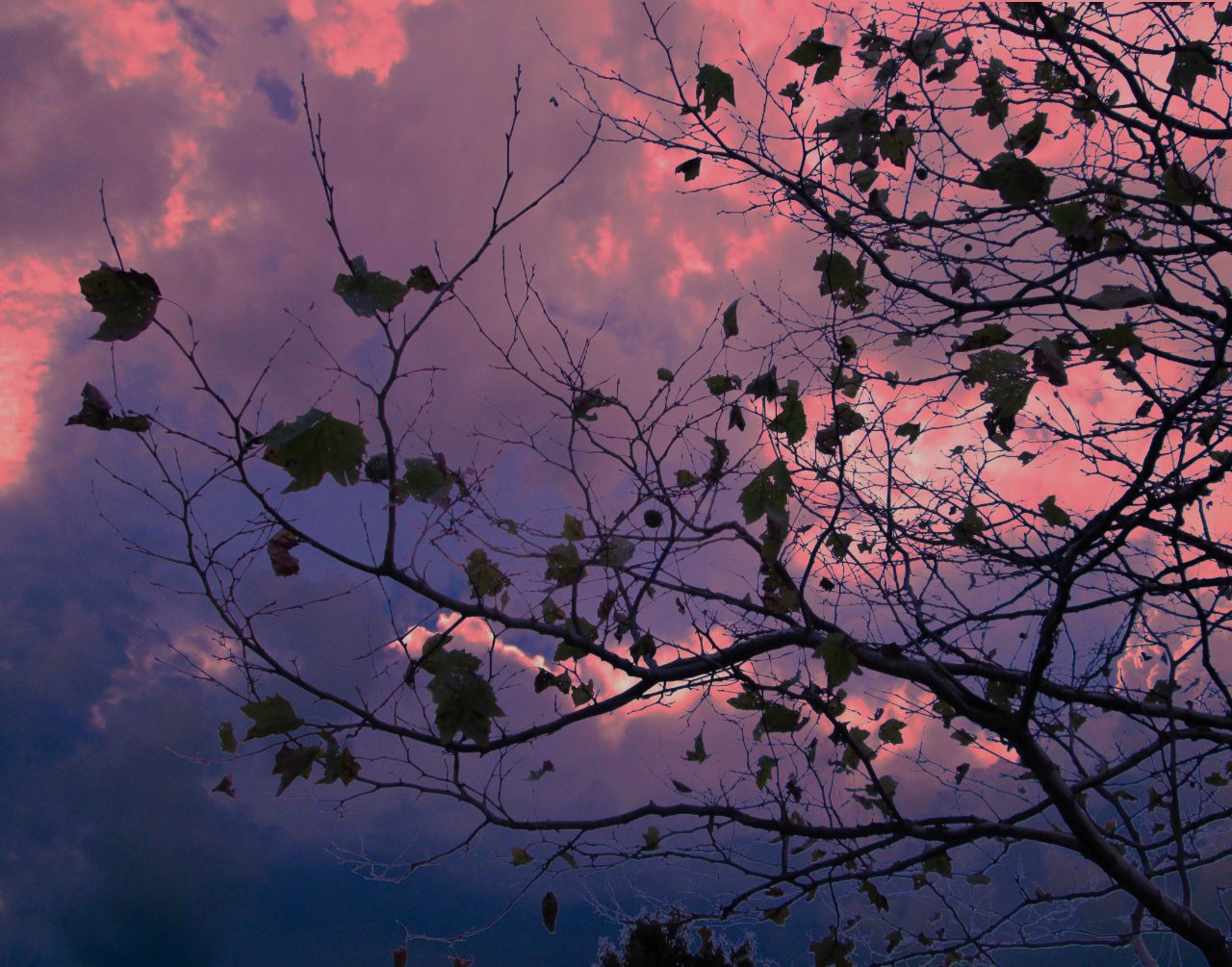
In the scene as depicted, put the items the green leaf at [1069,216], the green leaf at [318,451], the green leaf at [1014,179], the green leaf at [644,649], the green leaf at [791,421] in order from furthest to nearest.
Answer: the green leaf at [644,649] → the green leaf at [791,421] → the green leaf at [1014,179] → the green leaf at [1069,216] → the green leaf at [318,451]

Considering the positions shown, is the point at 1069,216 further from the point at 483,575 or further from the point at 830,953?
the point at 830,953

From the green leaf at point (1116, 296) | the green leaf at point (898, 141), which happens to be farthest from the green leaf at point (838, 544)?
the green leaf at point (898, 141)

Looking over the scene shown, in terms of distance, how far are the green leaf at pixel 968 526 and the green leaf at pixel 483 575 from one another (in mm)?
2238

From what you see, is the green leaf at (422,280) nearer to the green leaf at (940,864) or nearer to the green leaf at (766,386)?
the green leaf at (766,386)

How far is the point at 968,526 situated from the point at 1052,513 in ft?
1.25

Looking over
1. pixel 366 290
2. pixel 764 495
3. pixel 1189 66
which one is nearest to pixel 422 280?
pixel 366 290

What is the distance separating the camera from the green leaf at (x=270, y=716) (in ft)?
8.18

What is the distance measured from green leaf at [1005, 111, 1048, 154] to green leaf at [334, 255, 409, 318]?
3237mm

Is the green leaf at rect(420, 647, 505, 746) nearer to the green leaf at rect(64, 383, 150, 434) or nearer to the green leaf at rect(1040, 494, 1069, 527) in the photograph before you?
the green leaf at rect(64, 383, 150, 434)

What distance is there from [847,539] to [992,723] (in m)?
0.99

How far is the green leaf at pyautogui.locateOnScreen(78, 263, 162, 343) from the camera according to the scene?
1968mm

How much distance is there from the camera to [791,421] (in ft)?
9.81

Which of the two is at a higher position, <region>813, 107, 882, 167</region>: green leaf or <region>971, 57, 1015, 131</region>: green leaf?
<region>971, 57, 1015, 131</region>: green leaf

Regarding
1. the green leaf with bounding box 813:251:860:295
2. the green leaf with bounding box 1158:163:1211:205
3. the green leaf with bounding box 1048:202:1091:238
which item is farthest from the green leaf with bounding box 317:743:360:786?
the green leaf with bounding box 1158:163:1211:205
